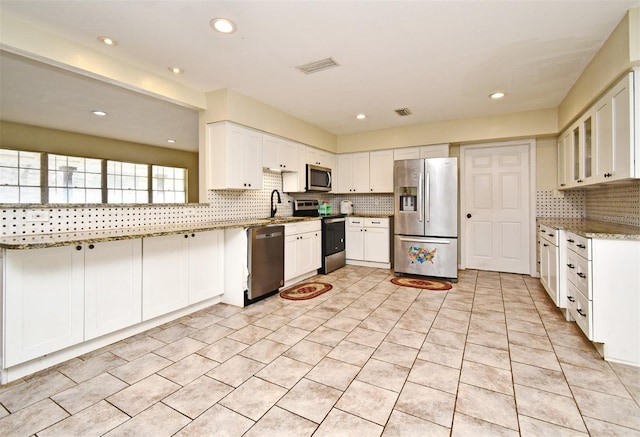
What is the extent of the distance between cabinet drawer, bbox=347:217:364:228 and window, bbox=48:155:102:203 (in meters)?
5.41

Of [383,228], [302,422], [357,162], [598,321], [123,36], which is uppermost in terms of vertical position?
[123,36]

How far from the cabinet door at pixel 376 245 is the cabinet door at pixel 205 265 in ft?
8.95

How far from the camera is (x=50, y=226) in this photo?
2.41 metres

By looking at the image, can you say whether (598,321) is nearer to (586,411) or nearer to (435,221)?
(586,411)

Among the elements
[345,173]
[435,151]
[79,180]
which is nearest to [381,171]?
[345,173]

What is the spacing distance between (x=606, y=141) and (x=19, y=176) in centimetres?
825

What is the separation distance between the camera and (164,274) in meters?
2.84

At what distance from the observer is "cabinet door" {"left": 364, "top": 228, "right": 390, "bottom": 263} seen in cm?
519

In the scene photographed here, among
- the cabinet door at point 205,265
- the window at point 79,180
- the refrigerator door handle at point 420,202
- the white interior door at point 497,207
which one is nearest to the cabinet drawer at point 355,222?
the refrigerator door handle at point 420,202

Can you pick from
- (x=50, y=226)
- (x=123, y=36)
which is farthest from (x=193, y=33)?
(x=50, y=226)

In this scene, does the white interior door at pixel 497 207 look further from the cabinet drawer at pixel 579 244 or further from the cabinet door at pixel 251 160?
the cabinet door at pixel 251 160

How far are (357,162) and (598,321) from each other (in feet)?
13.9

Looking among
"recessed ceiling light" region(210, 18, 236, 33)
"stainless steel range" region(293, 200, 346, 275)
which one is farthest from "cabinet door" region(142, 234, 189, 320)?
"stainless steel range" region(293, 200, 346, 275)

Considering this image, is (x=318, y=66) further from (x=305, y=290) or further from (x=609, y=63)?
(x=305, y=290)
